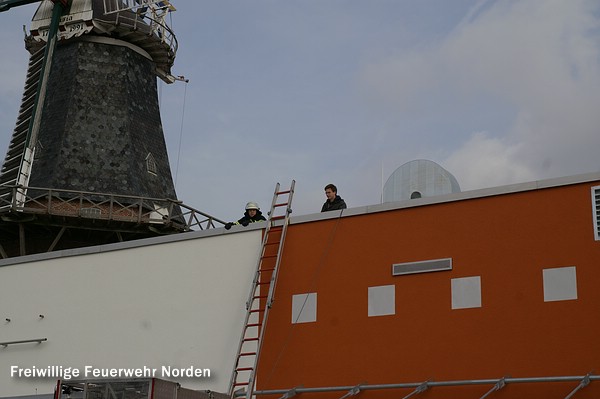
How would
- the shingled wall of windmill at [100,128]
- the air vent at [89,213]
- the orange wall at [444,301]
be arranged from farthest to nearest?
the shingled wall of windmill at [100,128] < the air vent at [89,213] < the orange wall at [444,301]

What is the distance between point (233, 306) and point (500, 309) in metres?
3.76

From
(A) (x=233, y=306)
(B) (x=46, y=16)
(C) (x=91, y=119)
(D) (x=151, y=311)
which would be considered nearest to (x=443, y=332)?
(A) (x=233, y=306)

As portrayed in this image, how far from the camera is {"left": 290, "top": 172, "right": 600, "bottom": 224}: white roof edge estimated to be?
12000mm

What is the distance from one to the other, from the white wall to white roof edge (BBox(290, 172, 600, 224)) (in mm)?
1046

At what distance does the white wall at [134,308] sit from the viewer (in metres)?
14.0

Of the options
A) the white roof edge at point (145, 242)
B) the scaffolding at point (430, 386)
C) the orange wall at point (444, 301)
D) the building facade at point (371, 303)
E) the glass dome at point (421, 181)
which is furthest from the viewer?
the glass dome at point (421, 181)

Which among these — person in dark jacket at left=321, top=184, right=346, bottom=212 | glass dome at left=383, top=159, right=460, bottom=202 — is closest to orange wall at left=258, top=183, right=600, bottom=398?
person in dark jacket at left=321, top=184, right=346, bottom=212

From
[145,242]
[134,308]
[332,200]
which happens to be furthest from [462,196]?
[134,308]

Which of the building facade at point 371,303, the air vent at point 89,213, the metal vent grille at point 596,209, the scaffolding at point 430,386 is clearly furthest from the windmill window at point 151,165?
the metal vent grille at point 596,209

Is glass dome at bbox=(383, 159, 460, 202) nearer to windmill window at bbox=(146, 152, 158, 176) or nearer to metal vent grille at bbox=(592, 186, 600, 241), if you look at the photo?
metal vent grille at bbox=(592, 186, 600, 241)

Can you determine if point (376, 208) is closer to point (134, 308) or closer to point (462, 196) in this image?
point (462, 196)

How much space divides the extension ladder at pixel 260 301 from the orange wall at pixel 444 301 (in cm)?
16

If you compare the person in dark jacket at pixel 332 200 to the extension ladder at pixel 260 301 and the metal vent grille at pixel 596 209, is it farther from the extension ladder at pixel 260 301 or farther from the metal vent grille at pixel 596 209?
the metal vent grille at pixel 596 209

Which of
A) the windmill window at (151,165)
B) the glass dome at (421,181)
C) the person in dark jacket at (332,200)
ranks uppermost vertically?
the windmill window at (151,165)
